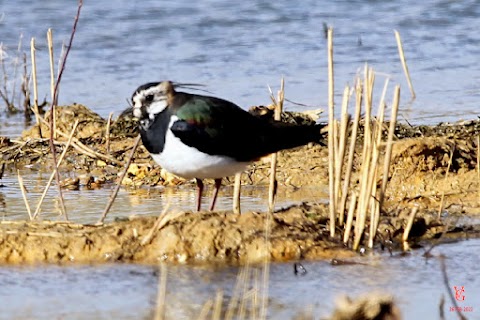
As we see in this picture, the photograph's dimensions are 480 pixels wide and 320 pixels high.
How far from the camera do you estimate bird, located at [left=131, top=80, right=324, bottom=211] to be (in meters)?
6.38

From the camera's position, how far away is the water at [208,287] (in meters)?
5.31

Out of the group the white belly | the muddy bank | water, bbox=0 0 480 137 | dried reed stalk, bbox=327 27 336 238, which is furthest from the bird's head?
water, bbox=0 0 480 137

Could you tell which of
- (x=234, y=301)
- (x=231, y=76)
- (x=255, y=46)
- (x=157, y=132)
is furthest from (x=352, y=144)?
(x=255, y=46)

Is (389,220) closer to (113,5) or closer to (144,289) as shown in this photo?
(144,289)

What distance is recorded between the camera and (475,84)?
11.9m

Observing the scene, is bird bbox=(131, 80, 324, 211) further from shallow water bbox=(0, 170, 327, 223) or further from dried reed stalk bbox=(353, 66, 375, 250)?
shallow water bbox=(0, 170, 327, 223)

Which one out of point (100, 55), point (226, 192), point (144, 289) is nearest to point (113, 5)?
point (100, 55)

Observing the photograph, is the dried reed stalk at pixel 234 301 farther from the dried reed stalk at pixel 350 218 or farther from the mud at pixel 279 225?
the dried reed stalk at pixel 350 218

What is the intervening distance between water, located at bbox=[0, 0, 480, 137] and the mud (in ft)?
7.10

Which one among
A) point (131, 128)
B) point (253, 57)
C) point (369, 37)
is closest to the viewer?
point (131, 128)

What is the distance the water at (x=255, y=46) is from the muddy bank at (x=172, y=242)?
4.20 meters

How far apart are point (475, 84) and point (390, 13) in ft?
14.7

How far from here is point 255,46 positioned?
14.2 meters

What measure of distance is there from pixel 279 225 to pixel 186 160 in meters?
0.64
